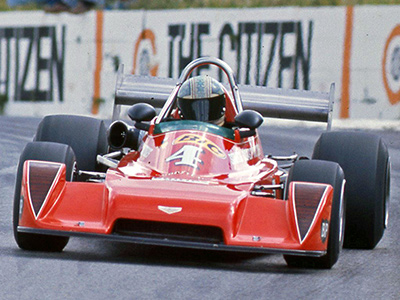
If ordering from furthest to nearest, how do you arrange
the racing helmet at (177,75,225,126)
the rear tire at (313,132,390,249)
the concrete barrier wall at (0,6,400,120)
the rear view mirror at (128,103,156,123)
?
the concrete barrier wall at (0,6,400,120) → the racing helmet at (177,75,225,126) → the rear view mirror at (128,103,156,123) → the rear tire at (313,132,390,249)

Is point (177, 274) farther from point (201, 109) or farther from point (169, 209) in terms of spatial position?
point (201, 109)

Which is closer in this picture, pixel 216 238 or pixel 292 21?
pixel 216 238

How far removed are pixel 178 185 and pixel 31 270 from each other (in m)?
1.13

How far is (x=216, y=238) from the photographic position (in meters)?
6.60

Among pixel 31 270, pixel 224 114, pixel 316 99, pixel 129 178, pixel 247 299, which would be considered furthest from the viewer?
pixel 316 99

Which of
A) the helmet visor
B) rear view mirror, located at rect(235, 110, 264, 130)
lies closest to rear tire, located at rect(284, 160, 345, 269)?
rear view mirror, located at rect(235, 110, 264, 130)

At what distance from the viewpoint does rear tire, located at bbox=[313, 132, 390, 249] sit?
7.82 meters

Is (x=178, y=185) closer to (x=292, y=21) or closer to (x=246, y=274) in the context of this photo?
(x=246, y=274)

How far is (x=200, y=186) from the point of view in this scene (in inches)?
269

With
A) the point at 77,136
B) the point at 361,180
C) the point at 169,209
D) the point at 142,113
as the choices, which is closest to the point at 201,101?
the point at 142,113

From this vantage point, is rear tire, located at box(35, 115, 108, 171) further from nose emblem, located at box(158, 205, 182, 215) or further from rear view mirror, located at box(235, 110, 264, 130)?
nose emblem, located at box(158, 205, 182, 215)

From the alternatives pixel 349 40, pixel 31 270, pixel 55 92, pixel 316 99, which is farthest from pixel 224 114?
pixel 55 92

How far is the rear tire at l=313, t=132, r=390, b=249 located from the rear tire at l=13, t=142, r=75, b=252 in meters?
1.90

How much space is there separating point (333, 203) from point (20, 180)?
192 centimetres
